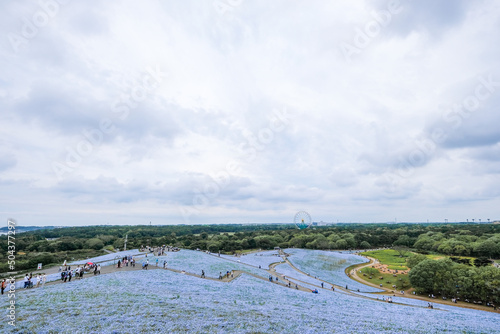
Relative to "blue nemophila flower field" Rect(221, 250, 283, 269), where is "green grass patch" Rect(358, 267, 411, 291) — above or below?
below

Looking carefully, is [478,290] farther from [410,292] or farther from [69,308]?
[69,308]

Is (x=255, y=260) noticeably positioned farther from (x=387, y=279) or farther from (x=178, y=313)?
(x=178, y=313)

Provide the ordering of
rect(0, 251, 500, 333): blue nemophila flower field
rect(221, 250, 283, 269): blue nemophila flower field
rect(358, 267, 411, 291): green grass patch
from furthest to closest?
1. rect(221, 250, 283, 269): blue nemophila flower field
2. rect(358, 267, 411, 291): green grass patch
3. rect(0, 251, 500, 333): blue nemophila flower field

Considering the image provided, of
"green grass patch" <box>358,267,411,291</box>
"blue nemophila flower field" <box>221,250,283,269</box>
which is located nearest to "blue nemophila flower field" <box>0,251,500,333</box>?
"blue nemophila flower field" <box>221,250,283,269</box>

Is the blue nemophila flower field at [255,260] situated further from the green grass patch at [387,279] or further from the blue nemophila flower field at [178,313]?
the blue nemophila flower field at [178,313]

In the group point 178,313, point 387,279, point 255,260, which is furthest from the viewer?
point 255,260

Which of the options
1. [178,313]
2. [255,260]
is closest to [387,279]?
[255,260]

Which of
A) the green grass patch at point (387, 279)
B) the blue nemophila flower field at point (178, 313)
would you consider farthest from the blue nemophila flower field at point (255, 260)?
the blue nemophila flower field at point (178, 313)

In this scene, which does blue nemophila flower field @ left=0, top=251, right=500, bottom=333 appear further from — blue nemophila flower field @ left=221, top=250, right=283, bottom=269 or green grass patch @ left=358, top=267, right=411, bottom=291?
green grass patch @ left=358, top=267, right=411, bottom=291

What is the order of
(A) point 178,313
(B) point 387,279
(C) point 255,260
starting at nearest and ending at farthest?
1. (A) point 178,313
2. (B) point 387,279
3. (C) point 255,260
